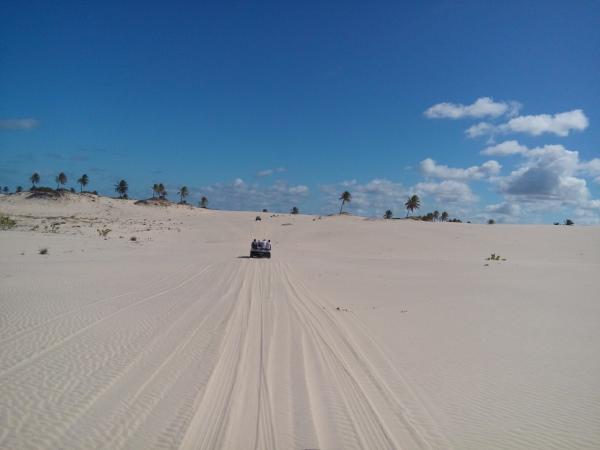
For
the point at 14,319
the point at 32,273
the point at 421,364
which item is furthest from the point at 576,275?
the point at 32,273

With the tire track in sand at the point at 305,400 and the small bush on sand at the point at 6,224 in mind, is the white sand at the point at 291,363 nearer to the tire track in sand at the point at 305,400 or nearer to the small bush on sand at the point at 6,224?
the tire track in sand at the point at 305,400

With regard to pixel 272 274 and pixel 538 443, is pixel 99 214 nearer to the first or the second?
pixel 272 274

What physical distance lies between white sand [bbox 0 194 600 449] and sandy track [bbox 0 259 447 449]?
0.10 ft

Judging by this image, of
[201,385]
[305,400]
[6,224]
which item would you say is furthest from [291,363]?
[6,224]

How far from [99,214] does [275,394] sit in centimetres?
7486

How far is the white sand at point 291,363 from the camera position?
4.71 meters

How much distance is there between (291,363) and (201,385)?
1.75 meters

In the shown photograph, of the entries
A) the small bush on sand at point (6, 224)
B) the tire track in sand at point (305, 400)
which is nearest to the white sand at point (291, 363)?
the tire track in sand at point (305, 400)

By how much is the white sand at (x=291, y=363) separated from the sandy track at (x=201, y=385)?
0.03 meters

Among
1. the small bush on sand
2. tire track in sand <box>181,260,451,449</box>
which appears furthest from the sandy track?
the small bush on sand

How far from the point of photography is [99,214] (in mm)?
70188

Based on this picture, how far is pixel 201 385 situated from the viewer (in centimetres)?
577

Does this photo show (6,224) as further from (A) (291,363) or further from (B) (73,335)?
(A) (291,363)

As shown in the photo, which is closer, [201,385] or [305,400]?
[305,400]
